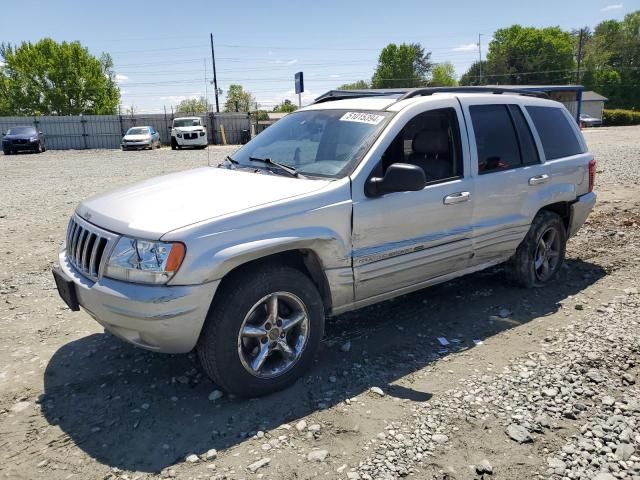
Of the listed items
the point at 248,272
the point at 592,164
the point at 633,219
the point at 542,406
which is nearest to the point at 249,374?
the point at 248,272

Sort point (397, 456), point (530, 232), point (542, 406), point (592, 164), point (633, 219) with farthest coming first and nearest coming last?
1. point (633, 219)
2. point (592, 164)
3. point (530, 232)
4. point (542, 406)
5. point (397, 456)

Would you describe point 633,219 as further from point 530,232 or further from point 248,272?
point 248,272

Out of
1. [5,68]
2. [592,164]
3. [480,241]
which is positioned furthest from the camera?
[5,68]

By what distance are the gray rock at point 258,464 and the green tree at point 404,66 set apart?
10217 centimetres

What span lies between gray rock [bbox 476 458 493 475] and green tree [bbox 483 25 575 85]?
298 feet

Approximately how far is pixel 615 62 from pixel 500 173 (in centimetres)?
10328

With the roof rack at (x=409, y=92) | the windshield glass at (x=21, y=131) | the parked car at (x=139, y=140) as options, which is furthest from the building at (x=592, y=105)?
the roof rack at (x=409, y=92)

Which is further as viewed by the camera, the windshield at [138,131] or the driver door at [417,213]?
the windshield at [138,131]

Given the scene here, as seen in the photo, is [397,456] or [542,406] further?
[542,406]

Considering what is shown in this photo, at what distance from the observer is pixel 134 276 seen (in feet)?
10.0

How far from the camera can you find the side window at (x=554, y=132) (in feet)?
17.0

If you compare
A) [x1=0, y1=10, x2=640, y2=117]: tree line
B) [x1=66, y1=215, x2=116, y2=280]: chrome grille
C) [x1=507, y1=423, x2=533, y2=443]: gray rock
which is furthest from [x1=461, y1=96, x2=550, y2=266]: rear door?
[x1=0, y1=10, x2=640, y2=117]: tree line

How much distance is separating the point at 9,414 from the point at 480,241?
367cm

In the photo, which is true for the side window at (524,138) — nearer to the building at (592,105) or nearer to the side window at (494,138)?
the side window at (494,138)
